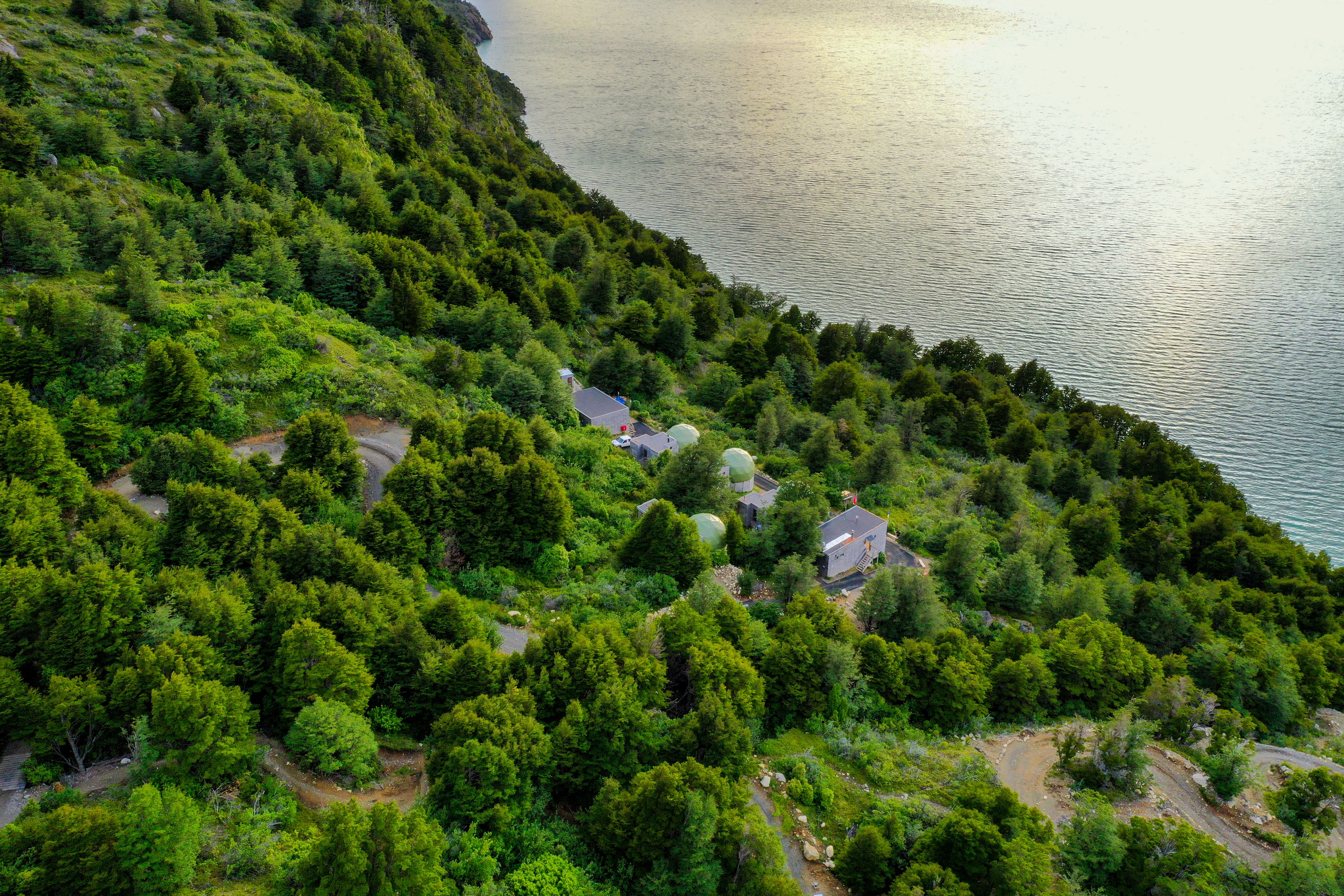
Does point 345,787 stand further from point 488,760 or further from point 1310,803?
point 1310,803

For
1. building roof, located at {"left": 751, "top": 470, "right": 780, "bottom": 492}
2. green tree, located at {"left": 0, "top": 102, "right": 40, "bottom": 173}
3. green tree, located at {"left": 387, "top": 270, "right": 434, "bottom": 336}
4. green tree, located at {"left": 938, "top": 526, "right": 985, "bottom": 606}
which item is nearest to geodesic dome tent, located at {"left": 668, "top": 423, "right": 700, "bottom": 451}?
building roof, located at {"left": 751, "top": 470, "right": 780, "bottom": 492}

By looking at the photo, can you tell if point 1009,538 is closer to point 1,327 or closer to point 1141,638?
point 1141,638

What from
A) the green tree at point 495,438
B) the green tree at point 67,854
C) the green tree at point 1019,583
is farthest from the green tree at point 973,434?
the green tree at point 67,854

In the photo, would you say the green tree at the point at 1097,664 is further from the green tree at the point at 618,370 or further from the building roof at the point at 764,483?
the green tree at the point at 618,370

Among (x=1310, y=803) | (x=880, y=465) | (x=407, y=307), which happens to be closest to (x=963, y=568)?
(x=880, y=465)

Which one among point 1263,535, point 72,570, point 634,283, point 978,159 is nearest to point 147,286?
point 72,570

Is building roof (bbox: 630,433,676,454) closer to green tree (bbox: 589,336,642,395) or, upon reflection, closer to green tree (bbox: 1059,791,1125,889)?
green tree (bbox: 589,336,642,395)
